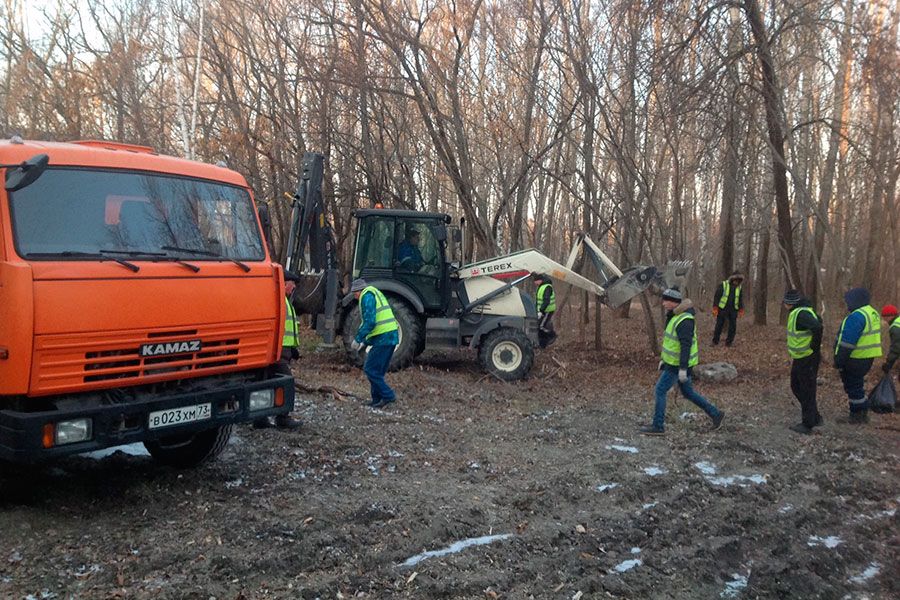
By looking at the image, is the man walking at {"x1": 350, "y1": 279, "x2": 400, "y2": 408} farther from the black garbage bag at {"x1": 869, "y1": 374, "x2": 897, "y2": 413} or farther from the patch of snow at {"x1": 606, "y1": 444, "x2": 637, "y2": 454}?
the black garbage bag at {"x1": 869, "y1": 374, "x2": 897, "y2": 413}

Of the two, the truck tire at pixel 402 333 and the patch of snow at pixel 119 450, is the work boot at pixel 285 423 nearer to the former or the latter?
the patch of snow at pixel 119 450

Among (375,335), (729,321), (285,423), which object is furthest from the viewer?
(729,321)

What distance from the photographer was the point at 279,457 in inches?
263

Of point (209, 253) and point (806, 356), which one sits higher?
point (209, 253)

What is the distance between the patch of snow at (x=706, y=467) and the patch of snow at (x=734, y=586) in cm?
227

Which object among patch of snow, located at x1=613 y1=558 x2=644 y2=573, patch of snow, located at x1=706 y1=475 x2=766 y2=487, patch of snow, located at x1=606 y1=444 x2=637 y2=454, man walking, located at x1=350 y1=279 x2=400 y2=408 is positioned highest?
man walking, located at x1=350 y1=279 x2=400 y2=408

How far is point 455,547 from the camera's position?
4.83 metres

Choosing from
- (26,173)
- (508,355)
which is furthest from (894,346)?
(26,173)

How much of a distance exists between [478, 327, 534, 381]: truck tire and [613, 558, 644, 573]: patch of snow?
7.24 m

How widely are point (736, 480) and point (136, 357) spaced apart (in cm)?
501

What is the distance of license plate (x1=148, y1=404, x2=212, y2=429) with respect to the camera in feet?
16.4

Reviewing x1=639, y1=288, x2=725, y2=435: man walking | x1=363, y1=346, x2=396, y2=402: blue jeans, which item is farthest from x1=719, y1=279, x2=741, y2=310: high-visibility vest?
x1=363, y1=346, x2=396, y2=402: blue jeans

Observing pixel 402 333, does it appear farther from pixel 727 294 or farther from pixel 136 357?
pixel 727 294

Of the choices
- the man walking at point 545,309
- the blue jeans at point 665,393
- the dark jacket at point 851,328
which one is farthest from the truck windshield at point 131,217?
the man walking at point 545,309
